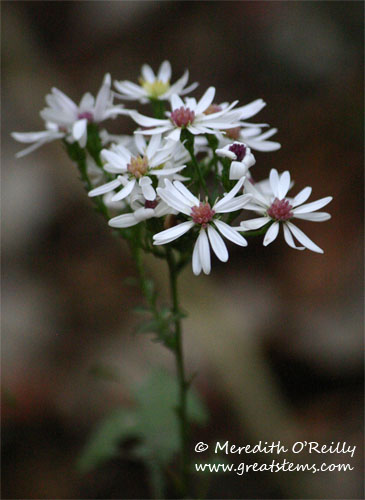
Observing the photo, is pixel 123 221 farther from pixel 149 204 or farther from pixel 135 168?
pixel 135 168

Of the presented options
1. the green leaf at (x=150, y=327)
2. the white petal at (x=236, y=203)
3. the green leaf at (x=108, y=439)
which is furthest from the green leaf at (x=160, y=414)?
the white petal at (x=236, y=203)

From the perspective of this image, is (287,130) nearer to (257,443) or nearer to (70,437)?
(257,443)

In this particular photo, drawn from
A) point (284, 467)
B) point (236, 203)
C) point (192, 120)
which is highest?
point (192, 120)

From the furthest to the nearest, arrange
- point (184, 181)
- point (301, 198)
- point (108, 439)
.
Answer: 1. point (108, 439)
2. point (184, 181)
3. point (301, 198)

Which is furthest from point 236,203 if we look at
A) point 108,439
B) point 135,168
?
point 108,439

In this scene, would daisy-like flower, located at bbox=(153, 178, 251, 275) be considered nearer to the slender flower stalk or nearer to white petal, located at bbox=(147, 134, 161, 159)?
the slender flower stalk

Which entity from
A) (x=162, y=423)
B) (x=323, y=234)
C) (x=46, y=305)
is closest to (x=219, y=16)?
(x=323, y=234)

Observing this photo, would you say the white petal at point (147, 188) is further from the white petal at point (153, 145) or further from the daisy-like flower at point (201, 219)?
the white petal at point (153, 145)
